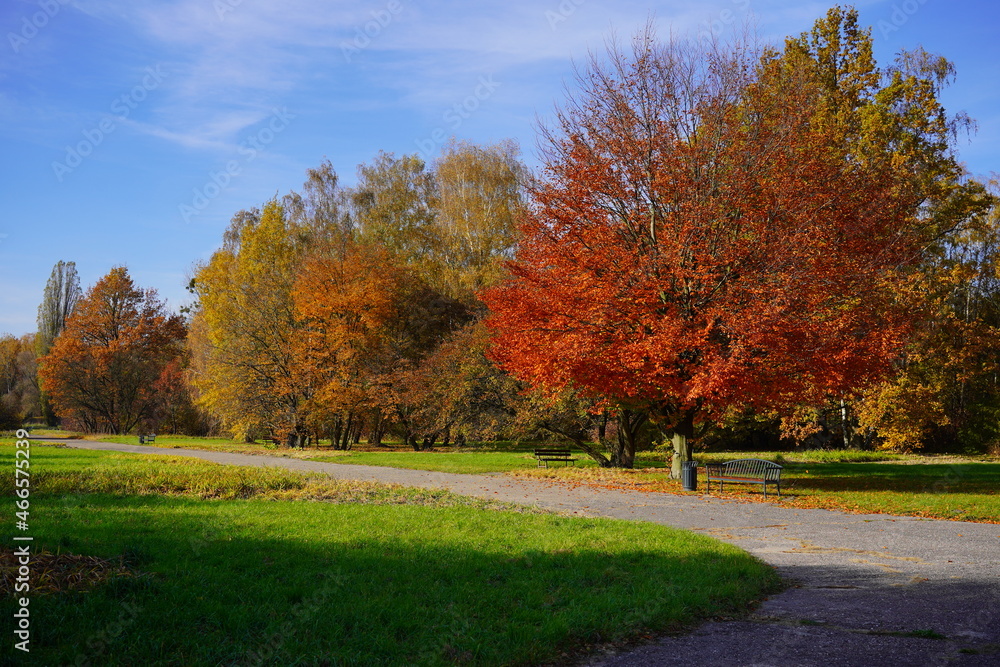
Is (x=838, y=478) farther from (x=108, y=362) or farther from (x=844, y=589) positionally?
(x=108, y=362)

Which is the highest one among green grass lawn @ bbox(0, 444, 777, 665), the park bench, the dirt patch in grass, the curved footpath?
the park bench

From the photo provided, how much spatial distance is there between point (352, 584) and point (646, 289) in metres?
10.5

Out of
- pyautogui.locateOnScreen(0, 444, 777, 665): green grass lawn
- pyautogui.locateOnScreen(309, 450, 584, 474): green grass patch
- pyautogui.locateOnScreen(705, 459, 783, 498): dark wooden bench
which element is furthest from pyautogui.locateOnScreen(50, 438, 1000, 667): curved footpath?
pyautogui.locateOnScreen(309, 450, 584, 474): green grass patch

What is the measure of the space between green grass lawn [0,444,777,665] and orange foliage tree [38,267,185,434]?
43249 mm

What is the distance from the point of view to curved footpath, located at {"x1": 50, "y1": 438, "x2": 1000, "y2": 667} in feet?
17.3

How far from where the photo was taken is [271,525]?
29.7 ft

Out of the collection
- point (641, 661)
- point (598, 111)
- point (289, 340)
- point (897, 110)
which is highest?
point (897, 110)

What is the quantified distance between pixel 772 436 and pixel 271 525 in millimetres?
32233

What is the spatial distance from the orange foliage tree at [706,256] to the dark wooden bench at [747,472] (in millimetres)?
1334

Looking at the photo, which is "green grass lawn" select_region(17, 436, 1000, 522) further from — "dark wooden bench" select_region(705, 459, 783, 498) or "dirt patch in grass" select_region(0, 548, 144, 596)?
"dirt patch in grass" select_region(0, 548, 144, 596)

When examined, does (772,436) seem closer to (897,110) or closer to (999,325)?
(999,325)

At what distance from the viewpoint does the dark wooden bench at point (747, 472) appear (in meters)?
14.7

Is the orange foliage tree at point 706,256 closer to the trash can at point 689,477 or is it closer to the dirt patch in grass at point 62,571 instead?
the trash can at point 689,477

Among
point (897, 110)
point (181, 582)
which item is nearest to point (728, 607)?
point (181, 582)
